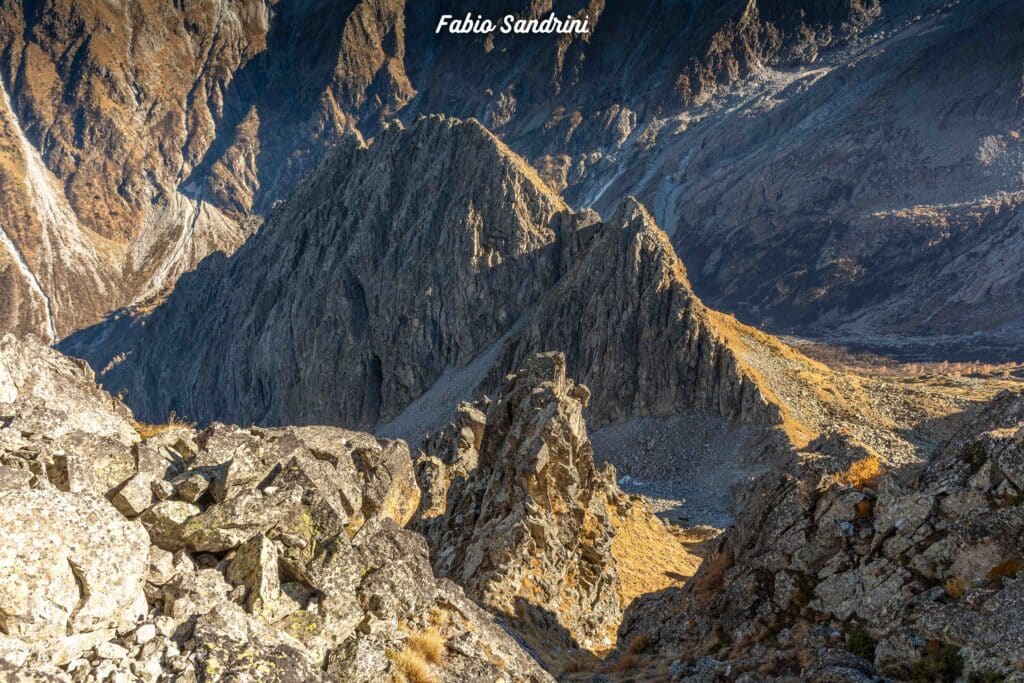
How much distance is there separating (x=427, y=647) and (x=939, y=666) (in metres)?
8.07

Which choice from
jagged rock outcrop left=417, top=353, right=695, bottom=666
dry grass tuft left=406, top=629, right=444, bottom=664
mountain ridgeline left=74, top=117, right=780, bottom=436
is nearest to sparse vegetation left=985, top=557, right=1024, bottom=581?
dry grass tuft left=406, top=629, right=444, bottom=664

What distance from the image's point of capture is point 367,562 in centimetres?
999

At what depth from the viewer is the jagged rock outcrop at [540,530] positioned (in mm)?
19484

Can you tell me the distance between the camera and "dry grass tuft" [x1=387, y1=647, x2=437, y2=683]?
29.4 feet

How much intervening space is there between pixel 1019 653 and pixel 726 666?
509 cm

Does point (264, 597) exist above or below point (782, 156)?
below

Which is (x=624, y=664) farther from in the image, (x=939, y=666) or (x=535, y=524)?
(x=939, y=666)

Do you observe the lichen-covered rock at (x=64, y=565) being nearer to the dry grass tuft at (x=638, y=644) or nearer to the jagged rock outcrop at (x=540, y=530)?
the jagged rock outcrop at (x=540, y=530)

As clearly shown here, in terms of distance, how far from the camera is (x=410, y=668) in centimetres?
906

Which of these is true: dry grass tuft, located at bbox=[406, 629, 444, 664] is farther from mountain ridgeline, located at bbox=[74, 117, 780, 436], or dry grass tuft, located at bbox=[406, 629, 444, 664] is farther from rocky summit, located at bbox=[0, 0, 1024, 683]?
mountain ridgeline, located at bbox=[74, 117, 780, 436]

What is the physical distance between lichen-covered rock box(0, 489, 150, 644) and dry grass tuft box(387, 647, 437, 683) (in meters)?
3.28

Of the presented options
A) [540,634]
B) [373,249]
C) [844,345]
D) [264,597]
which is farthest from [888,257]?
[264,597]

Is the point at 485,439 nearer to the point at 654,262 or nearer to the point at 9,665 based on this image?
the point at 9,665

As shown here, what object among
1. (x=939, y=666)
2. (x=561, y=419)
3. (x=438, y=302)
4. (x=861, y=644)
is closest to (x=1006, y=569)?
(x=939, y=666)
